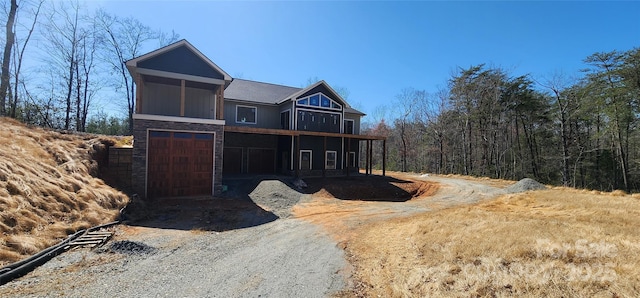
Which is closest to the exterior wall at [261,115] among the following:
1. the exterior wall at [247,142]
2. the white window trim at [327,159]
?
the exterior wall at [247,142]

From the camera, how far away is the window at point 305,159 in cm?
1864

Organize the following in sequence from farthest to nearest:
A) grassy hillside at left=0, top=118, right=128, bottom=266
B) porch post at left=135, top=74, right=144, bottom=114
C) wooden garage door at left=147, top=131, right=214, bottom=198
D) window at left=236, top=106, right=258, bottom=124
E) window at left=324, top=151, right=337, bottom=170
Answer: window at left=324, top=151, right=337, bottom=170 < window at left=236, top=106, right=258, bottom=124 < wooden garage door at left=147, top=131, right=214, bottom=198 < porch post at left=135, top=74, right=144, bottom=114 < grassy hillside at left=0, top=118, right=128, bottom=266

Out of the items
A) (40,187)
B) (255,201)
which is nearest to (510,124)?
(255,201)

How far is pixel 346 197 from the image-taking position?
51.6 feet

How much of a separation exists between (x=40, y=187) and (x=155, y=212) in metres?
3.19

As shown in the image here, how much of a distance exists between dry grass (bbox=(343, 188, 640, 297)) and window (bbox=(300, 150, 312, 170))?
11573mm

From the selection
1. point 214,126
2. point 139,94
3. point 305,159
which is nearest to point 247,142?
point 305,159

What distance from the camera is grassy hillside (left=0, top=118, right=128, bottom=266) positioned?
17.9 ft

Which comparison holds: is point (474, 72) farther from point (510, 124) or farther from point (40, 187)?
point (40, 187)

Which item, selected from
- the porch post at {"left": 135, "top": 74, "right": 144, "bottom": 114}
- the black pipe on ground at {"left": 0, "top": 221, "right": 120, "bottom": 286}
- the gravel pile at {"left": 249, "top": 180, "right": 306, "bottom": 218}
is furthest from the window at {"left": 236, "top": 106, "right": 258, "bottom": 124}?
the black pipe on ground at {"left": 0, "top": 221, "right": 120, "bottom": 286}

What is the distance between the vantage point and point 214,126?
41.2 ft

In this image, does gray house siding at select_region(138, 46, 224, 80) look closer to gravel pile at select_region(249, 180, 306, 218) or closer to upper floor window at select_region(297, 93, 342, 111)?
gravel pile at select_region(249, 180, 306, 218)

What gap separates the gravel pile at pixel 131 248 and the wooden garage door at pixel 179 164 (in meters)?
6.03

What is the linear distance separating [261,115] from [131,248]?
548 inches
